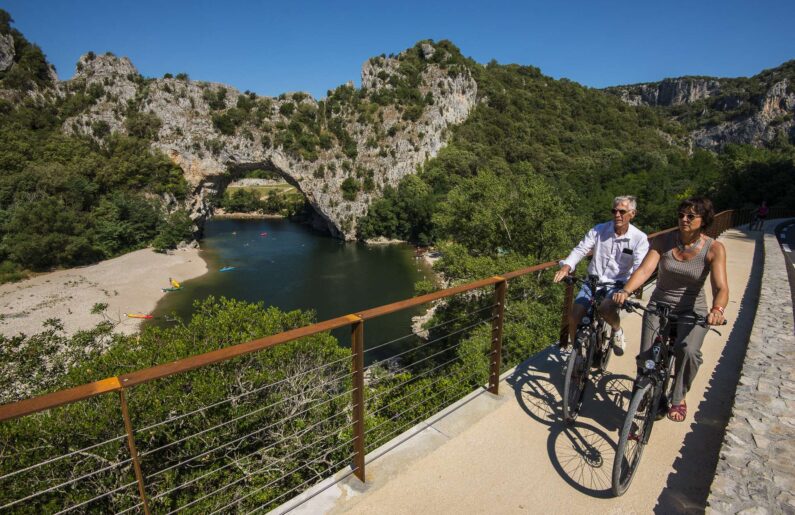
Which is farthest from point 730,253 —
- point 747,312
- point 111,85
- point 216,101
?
point 111,85

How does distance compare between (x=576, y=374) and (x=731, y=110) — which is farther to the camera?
(x=731, y=110)

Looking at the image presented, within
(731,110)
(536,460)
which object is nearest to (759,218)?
(536,460)

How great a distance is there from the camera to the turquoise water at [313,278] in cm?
2673

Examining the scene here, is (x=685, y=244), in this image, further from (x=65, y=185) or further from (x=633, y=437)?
(x=65, y=185)

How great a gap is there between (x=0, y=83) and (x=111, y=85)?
10550mm

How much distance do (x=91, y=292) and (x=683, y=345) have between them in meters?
35.0

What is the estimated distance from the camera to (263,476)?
7766 millimetres

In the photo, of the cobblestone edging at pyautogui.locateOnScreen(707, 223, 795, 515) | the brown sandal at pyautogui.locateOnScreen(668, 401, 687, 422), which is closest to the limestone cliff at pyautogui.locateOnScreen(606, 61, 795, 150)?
the cobblestone edging at pyautogui.locateOnScreen(707, 223, 795, 515)

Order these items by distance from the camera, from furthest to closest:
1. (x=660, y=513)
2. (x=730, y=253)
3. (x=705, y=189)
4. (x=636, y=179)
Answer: (x=636, y=179), (x=705, y=189), (x=730, y=253), (x=660, y=513)

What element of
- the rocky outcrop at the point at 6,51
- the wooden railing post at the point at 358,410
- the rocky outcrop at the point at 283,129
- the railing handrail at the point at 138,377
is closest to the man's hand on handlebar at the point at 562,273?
the railing handrail at the point at 138,377

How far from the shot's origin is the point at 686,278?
285 cm

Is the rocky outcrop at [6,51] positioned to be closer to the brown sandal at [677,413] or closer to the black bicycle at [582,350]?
the black bicycle at [582,350]

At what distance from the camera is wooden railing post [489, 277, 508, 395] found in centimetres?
348

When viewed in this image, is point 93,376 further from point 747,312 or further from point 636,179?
point 636,179
